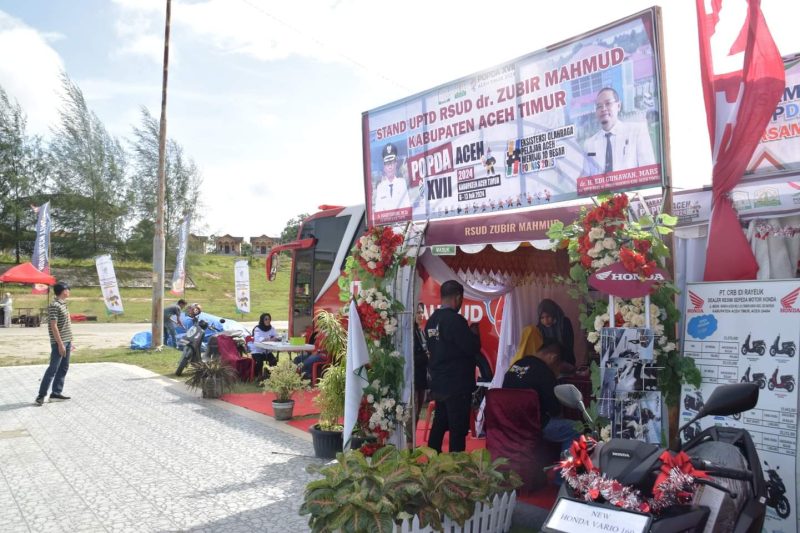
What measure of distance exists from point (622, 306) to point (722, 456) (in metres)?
1.88

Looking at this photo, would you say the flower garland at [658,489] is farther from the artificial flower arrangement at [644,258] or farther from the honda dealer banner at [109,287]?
the honda dealer banner at [109,287]

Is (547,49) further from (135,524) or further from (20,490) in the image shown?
(20,490)

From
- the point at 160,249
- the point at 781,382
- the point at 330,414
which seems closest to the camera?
the point at 781,382

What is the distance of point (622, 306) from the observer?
4.34 m

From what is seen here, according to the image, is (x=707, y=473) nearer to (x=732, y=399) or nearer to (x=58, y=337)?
(x=732, y=399)

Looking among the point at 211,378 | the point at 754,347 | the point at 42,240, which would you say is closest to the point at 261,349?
the point at 211,378

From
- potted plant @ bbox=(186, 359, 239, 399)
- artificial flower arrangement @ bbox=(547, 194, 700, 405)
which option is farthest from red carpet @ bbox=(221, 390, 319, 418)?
artificial flower arrangement @ bbox=(547, 194, 700, 405)

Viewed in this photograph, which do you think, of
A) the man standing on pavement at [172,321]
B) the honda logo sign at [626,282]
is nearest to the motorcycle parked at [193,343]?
the man standing on pavement at [172,321]

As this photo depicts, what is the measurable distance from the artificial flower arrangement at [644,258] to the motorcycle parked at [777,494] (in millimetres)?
698

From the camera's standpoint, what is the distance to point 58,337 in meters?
9.05

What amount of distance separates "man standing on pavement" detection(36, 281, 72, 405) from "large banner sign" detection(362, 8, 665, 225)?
210 inches

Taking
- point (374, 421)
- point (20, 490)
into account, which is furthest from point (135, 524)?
point (374, 421)

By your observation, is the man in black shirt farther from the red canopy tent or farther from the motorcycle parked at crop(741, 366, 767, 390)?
the red canopy tent

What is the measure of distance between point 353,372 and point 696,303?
3.07m
